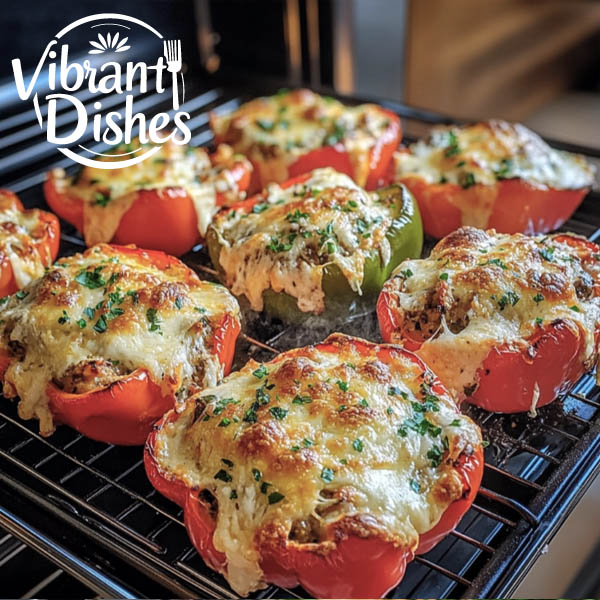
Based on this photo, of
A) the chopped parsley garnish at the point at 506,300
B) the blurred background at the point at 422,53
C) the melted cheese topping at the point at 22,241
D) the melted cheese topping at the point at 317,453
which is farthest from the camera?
the blurred background at the point at 422,53

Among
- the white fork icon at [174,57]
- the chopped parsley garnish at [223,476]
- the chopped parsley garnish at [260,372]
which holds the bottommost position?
the chopped parsley garnish at [223,476]

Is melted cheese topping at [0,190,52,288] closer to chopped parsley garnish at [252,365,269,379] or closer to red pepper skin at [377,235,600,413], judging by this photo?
chopped parsley garnish at [252,365,269,379]

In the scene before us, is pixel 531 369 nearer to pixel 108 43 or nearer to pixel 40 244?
pixel 40 244

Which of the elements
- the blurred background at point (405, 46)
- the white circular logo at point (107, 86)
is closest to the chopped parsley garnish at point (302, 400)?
the white circular logo at point (107, 86)

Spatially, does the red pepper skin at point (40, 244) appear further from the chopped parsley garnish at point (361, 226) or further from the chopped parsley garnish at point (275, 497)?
the chopped parsley garnish at point (275, 497)

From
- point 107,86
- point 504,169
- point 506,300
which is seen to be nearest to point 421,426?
point 506,300

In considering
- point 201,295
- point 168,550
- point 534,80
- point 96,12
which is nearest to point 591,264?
point 201,295
